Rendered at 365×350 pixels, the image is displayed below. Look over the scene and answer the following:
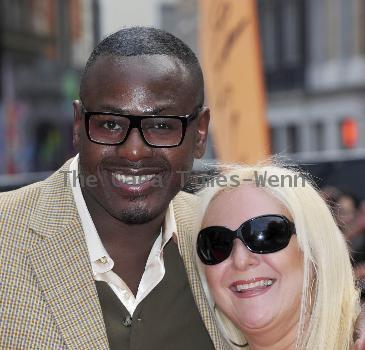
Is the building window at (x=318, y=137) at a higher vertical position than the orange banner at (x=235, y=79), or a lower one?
lower

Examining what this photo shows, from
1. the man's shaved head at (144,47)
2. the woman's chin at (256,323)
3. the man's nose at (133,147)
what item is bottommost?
the woman's chin at (256,323)

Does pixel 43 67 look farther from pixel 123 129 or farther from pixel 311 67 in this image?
pixel 123 129

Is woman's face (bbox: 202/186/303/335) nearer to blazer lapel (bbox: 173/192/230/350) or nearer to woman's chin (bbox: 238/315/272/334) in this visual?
woman's chin (bbox: 238/315/272/334)

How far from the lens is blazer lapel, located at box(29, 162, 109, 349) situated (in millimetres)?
2357

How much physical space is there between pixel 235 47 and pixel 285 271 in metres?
4.25

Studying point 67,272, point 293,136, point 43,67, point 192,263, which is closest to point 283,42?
point 293,136

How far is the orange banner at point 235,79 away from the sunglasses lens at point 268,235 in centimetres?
386

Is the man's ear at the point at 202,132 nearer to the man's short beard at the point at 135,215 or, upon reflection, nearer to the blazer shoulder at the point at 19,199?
the man's short beard at the point at 135,215

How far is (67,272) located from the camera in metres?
2.42

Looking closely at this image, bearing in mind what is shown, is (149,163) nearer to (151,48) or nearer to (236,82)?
(151,48)

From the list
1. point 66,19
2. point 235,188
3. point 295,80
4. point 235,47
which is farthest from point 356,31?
point 235,188

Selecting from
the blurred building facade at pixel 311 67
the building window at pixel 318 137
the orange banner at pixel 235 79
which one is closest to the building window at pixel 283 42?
the blurred building facade at pixel 311 67

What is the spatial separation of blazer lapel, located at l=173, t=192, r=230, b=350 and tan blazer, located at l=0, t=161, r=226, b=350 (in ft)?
1.47

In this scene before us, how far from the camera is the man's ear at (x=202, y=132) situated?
2.61 meters
